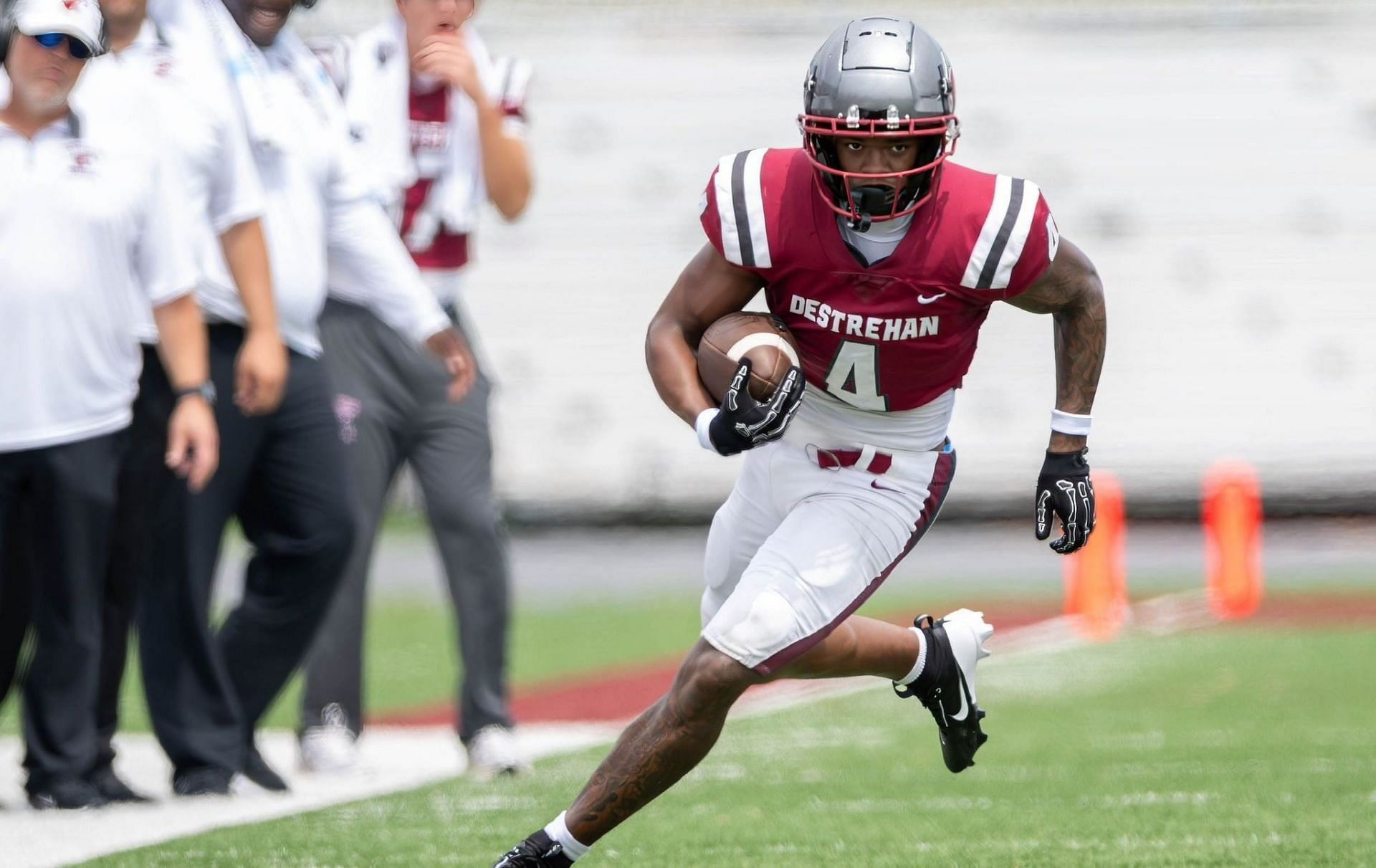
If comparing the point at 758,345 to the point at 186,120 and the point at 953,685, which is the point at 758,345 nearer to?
the point at 953,685

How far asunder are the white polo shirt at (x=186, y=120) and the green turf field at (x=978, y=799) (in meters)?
1.50

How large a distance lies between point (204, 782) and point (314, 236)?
1438 mm

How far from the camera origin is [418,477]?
612cm

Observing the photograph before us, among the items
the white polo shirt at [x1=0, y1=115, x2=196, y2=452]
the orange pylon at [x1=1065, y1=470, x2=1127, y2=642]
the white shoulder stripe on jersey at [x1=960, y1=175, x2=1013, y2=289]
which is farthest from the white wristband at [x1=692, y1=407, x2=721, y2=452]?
the orange pylon at [x1=1065, y1=470, x2=1127, y2=642]

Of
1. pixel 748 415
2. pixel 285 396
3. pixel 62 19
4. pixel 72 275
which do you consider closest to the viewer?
pixel 748 415

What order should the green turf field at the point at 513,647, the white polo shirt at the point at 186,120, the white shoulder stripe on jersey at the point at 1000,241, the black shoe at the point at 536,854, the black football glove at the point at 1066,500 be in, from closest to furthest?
the black shoe at the point at 536,854 → the white shoulder stripe on jersey at the point at 1000,241 → the black football glove at the point at 1066,500 → the white polo shirt at the point at 186,120 → the green turf field at the point at 513,647

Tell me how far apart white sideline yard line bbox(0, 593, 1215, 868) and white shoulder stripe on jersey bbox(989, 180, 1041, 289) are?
2.20 m

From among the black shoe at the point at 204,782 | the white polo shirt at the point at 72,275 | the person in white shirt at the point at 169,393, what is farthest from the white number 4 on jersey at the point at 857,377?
the black shoe at the point at 204,782

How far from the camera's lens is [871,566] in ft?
13.5

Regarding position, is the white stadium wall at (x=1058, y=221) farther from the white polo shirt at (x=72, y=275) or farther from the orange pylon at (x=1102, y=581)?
the white polo shirt at (x=72, y=275)

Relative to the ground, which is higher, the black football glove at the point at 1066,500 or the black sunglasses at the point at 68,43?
the black sunglasses at the point at 68,43

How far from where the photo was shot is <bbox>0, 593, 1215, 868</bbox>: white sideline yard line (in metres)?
4.65

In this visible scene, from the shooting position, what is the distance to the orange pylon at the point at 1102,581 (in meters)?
10.5

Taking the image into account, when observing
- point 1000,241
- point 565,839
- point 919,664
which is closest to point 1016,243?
point 1000,241
